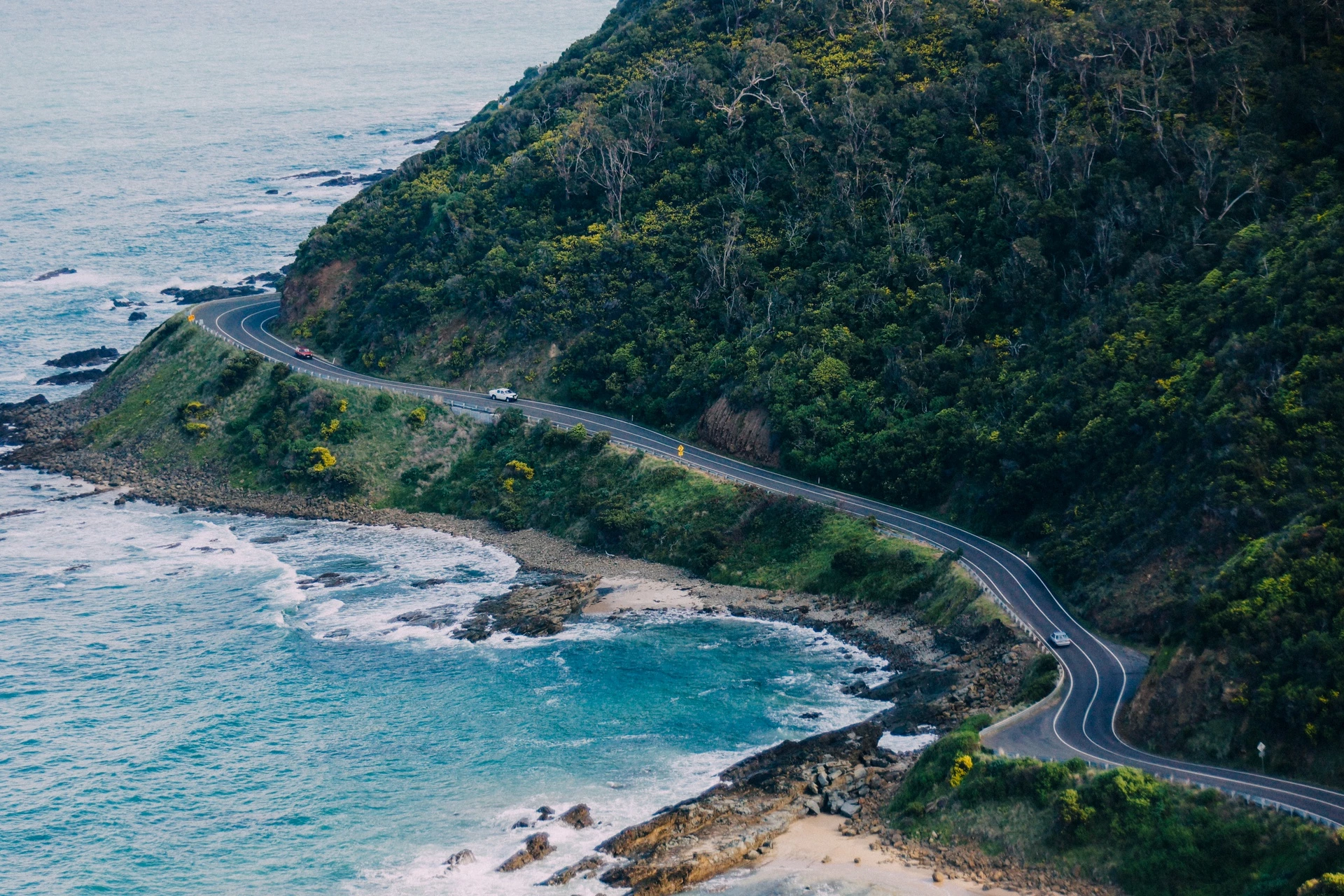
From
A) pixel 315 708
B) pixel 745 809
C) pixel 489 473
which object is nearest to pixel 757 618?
pixel 745 809

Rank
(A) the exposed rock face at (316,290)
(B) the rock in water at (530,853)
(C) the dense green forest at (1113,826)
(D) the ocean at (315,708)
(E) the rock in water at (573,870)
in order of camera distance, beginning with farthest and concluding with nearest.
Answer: (A) the exposed rock face at (316,290) < (D) the ocean at (315,708) < (B) the rock in water at (530,853) < (E) the rock in water at (573,870) < (C) the dense green forest at (1113,826)

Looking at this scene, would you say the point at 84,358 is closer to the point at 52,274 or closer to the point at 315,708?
the point at 52,274

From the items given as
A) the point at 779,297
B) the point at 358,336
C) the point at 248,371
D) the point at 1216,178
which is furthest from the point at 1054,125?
the point at 248,371

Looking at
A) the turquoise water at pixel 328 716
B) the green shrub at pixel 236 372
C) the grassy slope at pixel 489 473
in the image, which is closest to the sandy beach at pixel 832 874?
the turquoise water at pixel 328 716

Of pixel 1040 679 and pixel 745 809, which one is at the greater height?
pixel 1040 679

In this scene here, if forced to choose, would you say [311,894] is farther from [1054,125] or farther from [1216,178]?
[1054,125]

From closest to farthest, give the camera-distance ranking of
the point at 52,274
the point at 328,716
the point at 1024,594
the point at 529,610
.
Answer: the point at 328,716 → the point at 1024,594 → the point at 529,610 → the point at 52,274

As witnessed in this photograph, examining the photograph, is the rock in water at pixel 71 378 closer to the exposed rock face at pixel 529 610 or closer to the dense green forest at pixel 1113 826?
the exposed rock face at pixel 529 610
